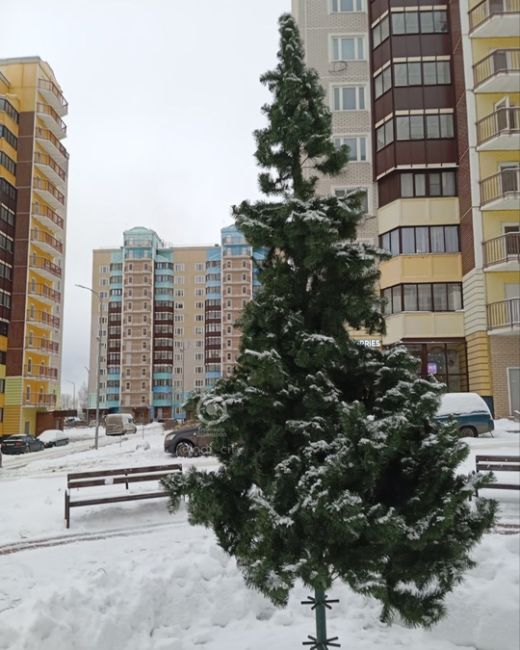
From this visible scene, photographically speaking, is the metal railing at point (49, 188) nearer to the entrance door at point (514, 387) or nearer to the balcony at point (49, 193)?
the balcony at point (49, 193)

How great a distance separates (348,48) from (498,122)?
10.6 meters

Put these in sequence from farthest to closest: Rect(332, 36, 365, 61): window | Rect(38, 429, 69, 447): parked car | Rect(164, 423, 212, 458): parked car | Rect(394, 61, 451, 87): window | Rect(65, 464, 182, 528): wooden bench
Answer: Rect(38, 429, 69, 447): parked car → Rect(332, 36, 365, 61): window → Rect(394, 61, 451, 87): window → Rect(164, 423, 212, 458): parked car → Rect(65, 464, 182, 528): wooden bench

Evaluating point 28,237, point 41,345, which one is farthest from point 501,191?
point 41,345

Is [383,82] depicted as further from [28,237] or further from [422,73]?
[28,237]

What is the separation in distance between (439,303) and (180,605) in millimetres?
23203

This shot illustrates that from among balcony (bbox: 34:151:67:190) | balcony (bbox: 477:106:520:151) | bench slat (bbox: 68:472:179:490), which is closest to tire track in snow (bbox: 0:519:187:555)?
bench slat (bbox: 68:472:179:490)

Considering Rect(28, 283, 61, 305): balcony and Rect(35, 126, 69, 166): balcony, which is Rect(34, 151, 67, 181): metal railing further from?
Rect(28, 283, 61, 305): balcony

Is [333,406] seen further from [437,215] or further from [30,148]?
[30,148]

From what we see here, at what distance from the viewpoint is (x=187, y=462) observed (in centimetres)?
1858

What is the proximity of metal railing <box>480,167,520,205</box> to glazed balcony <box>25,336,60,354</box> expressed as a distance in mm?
36369

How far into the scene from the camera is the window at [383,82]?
29.3 metres

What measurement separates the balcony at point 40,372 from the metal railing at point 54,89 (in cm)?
2383

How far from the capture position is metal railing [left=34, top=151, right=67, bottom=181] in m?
47.8

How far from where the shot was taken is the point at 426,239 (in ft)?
93.0
